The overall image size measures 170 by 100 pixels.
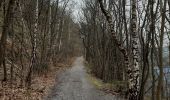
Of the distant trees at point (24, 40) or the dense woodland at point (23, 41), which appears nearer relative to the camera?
the dense woodland at point (23, 41)

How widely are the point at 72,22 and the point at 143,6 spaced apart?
45.4 meters

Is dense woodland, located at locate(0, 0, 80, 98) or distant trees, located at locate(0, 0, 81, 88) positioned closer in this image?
dense woodland, located at locate(0, 0, 80, 98)

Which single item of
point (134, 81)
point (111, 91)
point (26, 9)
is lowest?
point (111, 91)

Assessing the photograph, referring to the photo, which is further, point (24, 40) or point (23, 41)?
point (24, 40)

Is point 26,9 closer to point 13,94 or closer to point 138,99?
point 13,94

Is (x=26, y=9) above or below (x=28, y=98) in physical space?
above

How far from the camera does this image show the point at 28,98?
14.6 m

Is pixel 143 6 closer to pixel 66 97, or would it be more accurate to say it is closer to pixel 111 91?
pixel 111 91

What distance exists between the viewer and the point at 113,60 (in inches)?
1094

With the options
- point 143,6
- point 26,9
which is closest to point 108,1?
point 143,6

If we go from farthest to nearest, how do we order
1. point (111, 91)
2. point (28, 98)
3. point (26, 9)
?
point (26, 9) < point (111, 91) < point (28, 98)

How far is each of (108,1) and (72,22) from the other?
40.4 meters

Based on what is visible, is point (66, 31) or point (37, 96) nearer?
point (37, 96)

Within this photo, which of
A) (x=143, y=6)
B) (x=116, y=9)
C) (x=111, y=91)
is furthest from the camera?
(x=116, y=9)
